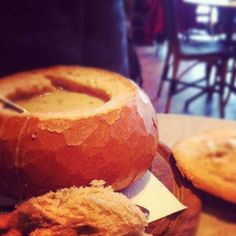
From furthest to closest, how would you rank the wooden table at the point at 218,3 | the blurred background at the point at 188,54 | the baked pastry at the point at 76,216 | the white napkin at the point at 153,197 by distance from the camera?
the blurred background at the point at 188,54 → the wooden table at the point at 218,3 → the white napkin at the point at 153,197 → the baked pastry at the point at 76,216

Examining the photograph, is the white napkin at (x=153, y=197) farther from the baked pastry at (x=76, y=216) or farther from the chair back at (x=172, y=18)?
the chair back at (x=172, y=18)

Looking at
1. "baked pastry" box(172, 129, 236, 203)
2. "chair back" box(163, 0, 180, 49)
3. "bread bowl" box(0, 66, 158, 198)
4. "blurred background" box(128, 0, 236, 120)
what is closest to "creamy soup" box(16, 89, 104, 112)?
"bread bowl" box(0, 66, 158, 198)

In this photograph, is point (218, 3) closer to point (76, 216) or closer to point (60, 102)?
point (60, 102)

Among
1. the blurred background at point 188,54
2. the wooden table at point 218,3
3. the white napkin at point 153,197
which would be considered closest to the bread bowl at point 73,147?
the white napkin at point 153,197

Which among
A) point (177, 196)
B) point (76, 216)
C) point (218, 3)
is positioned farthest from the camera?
point (218, 3)

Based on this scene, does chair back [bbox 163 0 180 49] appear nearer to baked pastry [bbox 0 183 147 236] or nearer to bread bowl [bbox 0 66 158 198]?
bread bowl [bbox 0 66 158 198]

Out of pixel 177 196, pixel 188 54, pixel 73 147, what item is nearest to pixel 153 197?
pixel 177 196

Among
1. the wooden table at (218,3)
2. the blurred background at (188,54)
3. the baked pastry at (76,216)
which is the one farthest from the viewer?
the blurred background at (188,54)
